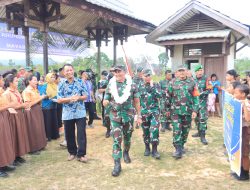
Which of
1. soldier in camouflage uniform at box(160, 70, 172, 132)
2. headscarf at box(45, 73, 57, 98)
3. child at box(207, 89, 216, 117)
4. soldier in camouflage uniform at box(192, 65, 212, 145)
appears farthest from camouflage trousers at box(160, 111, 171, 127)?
headscarf at box(45, 73, 57, 98)

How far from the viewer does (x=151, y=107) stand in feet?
17.3

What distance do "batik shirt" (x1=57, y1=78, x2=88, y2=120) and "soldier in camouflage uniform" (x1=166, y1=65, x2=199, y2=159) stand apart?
1.75 m

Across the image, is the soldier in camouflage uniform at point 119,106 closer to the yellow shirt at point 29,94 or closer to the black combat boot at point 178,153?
the black combat boot at point 178,153

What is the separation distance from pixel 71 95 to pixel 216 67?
770cm

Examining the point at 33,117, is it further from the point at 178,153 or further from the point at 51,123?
the point at 178,153

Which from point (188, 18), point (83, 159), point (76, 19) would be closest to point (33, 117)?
point (83, 159)

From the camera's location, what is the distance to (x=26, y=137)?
5.38 meters

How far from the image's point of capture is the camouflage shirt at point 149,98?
5.27m

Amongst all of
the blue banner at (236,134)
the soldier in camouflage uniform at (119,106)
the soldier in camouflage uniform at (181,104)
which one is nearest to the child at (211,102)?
the soldier in camouflage uniform at (181,104)

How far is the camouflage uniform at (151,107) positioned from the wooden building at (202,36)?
557 cm

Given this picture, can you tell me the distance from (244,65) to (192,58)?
26.6 meters

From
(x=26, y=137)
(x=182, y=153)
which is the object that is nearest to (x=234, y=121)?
(x=182, y=153)

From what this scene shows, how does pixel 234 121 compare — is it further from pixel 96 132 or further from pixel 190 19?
pixel 190 19

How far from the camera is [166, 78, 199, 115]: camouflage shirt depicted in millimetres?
5312
